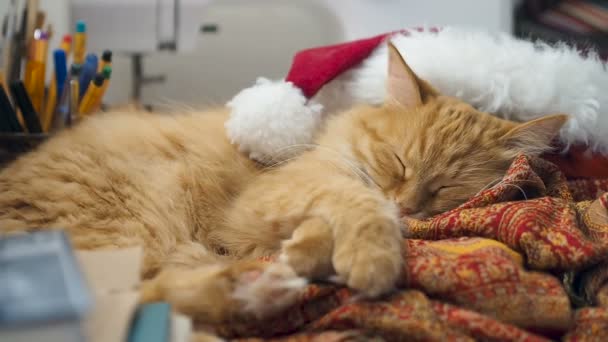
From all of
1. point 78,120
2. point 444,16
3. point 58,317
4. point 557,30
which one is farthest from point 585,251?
point 557,30

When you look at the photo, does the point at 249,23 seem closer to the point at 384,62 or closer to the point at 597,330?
the point at 384,62

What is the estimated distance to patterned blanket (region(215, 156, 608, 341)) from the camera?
0.77 m

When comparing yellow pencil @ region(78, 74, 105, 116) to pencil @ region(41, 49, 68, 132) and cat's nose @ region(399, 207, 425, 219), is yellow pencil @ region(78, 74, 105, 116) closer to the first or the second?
pencil @ region(41, 49, 68, 132)

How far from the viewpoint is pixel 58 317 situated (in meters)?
0.49

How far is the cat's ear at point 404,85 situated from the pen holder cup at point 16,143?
3.13 ft

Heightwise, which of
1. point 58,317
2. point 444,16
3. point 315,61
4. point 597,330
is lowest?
point 597,330

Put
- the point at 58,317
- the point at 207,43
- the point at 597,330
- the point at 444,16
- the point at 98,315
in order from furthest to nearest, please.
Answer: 1. the point at 207,43
2. the point at 444,16
3. the point at 597,330
4. the point at 98,315
5. the point at 58,317

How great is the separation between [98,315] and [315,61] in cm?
97

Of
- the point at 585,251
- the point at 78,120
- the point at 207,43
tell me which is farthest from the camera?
the point at 207,43

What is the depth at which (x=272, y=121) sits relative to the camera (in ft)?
4.33

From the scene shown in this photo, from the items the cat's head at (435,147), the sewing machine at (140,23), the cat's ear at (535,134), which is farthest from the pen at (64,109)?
the cat's ear at (535,134)

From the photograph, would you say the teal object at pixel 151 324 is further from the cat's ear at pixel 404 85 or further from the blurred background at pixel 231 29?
the blurred background at pixel 231 29

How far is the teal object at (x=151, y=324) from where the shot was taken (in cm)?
62

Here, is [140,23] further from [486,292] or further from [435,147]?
[486,292]
